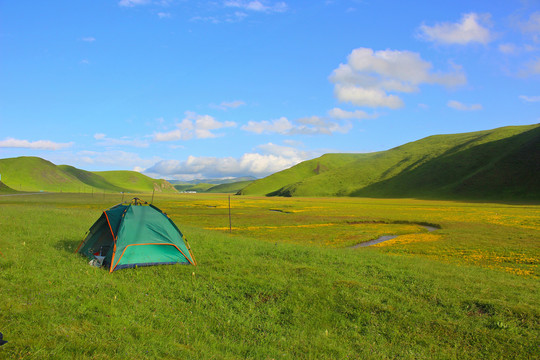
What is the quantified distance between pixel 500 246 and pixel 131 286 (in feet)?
104

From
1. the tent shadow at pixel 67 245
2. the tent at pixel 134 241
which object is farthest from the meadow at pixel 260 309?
the tent at pixel 134 241

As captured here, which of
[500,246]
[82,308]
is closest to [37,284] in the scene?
[82,308]

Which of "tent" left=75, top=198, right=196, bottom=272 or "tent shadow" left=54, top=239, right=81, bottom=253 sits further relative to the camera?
"tent shadow" left=54, top=239, right=81, bottom=253

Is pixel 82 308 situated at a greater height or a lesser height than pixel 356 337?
greater

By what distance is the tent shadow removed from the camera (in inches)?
747

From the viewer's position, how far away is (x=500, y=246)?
2969 centimetres

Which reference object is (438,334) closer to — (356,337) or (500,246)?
(356,337)

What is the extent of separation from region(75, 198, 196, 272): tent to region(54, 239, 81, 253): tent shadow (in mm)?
698

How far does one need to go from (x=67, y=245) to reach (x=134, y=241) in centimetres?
692

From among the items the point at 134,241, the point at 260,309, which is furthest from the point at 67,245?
the point at 260,309

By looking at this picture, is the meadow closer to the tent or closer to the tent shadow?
the tent shadow

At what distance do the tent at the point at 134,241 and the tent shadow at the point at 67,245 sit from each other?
2.29 feet

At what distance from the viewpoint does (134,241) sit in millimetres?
16391

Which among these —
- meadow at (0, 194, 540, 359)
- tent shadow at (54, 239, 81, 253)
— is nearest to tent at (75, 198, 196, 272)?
tent shadow at (54, 239, 81, 253)
